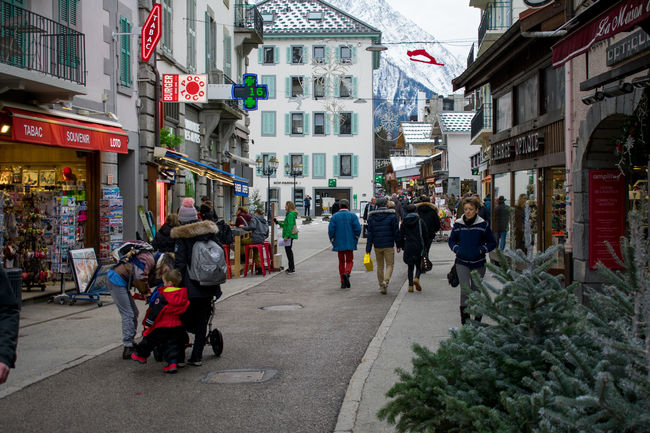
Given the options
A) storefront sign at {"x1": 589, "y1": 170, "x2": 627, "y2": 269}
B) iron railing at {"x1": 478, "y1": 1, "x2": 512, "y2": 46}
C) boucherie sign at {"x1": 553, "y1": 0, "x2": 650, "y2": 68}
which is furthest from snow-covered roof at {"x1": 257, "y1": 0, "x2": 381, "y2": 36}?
boucherie sign at {"x1": 553, "y1": 0, "x2": 650, "y2": 68}

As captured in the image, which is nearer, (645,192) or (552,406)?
(552,406)

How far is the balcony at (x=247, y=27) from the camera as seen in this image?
30062mm

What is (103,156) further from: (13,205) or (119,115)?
(13,205)

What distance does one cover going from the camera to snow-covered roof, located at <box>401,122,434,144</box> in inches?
2840

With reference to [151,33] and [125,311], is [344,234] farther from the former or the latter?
[151,33]

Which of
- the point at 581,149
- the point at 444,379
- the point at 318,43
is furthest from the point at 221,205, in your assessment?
the point at 318,43

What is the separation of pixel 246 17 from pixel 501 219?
1709 centimetres

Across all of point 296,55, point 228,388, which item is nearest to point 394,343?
point 228,388

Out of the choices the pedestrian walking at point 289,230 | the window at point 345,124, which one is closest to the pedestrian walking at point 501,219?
the pedestrian walking at point 289,230

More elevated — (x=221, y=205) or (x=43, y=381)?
(x=221, y=205)

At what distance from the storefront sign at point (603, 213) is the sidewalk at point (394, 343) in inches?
97.0

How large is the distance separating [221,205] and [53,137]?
15903mm

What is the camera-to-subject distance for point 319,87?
61.2 m

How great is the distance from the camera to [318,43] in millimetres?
60250
